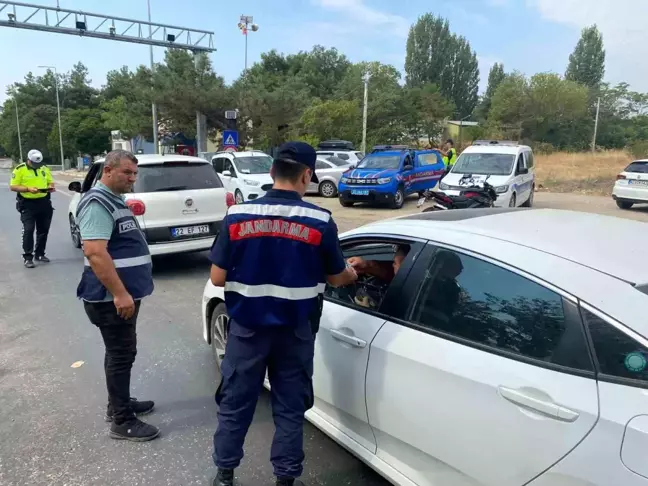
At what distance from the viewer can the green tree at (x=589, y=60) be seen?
7606 cm

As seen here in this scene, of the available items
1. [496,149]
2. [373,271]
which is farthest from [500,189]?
[373,271]

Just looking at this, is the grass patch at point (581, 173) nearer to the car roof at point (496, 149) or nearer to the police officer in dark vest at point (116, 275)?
the car roof at point (496, 149)

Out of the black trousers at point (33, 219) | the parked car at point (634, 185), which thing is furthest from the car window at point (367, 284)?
the parked car at point (634, 185)

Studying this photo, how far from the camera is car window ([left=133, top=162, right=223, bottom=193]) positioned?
7.09 metres

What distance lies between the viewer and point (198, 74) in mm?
30844

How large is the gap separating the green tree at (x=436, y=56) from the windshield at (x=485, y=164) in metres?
62.1

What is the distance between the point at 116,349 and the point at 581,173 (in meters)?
28.2

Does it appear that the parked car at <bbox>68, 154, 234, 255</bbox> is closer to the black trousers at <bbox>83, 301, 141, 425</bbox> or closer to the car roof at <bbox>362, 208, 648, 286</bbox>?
the black trousers at <bbox>83, 301, 141, 425</bbox>

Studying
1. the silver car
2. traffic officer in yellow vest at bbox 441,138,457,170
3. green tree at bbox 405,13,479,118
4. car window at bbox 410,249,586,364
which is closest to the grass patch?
traffic officer in yellow vest at bbox 441,138,457,170

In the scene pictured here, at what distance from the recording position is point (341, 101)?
119 feet

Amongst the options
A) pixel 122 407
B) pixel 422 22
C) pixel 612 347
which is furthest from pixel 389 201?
pixel 422 22

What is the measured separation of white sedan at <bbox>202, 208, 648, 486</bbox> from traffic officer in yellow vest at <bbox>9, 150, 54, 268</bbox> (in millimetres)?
6622

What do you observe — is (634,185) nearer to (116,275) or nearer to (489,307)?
(489,307)

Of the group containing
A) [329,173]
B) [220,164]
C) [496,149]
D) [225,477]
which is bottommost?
[225,477]
